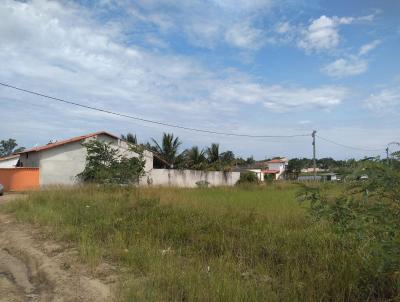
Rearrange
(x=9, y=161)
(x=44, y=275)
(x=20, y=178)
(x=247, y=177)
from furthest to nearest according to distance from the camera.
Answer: (x=247, y=177), (x=9, y=161), (x=20, y=178), (x=44, y=275)

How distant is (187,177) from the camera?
33656mm

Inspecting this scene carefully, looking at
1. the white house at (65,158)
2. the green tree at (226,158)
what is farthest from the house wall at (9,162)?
the green tree at (226,158)

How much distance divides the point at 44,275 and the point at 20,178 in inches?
864

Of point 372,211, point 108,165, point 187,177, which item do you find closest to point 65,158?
point 108,165

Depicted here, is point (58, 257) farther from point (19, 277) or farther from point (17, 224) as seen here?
point (17, 224)

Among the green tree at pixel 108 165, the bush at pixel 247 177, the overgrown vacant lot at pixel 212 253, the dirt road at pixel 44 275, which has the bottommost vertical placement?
the dirt road at pixel 44 275

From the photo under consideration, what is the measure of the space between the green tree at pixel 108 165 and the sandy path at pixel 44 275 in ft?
55.1

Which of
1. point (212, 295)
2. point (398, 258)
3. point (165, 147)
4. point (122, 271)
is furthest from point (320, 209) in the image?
point (165, 147)

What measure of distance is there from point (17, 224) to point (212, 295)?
888cm

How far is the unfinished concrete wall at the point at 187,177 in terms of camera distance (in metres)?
31.4

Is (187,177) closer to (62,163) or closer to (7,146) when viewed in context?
(62,163)

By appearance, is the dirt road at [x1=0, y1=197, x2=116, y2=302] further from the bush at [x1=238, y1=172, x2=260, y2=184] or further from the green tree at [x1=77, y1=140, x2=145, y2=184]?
the bush at [x1=238, y1=172, x2=260, y2=184]

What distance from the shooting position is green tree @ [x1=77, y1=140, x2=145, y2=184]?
2622 centimetres

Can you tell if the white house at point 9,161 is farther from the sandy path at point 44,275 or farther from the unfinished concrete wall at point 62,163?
the sandy path at point 44,275
